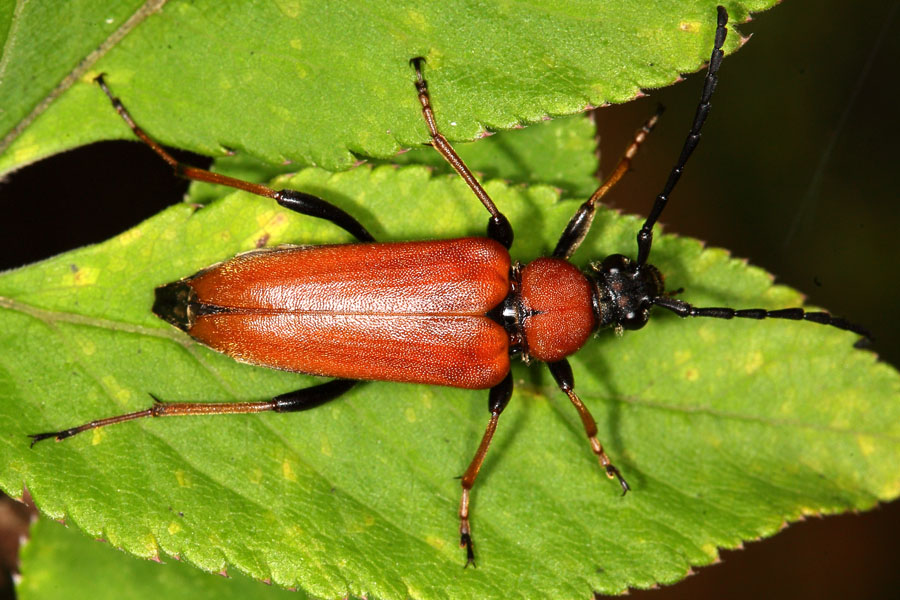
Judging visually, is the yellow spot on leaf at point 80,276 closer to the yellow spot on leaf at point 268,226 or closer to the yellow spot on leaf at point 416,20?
the yellow spot on leaf at point 268,226

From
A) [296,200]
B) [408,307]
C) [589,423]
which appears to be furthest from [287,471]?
[589,423]

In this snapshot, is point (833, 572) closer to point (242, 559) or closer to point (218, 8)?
point (242, 559)

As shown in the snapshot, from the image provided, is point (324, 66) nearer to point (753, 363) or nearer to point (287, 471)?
point (287, 471)

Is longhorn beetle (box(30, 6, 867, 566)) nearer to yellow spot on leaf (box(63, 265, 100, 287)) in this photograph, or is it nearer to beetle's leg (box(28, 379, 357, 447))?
beetle's leg (box(28, 379, 357, 447))

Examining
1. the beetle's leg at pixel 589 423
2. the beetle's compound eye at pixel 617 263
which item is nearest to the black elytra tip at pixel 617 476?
the beetle's leg at pixel 589 423

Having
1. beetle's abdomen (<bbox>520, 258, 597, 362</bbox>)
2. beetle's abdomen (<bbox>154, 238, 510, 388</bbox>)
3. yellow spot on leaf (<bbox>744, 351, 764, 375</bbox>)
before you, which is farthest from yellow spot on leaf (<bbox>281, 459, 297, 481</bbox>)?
yellow spot on leaf (<bbox>744, 351, 764, 375</bbox>)

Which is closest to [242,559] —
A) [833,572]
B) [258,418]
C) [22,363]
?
[258,418]

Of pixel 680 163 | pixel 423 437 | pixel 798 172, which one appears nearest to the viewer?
pixel 423 437
